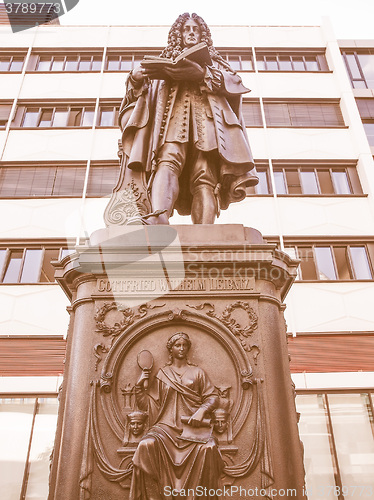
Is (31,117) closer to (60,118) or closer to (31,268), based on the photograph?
(60,118)

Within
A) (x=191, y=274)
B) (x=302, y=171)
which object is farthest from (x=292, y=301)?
(x=191, y=274)

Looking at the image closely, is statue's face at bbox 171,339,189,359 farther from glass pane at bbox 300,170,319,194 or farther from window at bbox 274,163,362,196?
glass pane at bbox 300,170,319,194

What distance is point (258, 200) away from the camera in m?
16.4

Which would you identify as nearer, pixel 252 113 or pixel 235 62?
pixel 252 113

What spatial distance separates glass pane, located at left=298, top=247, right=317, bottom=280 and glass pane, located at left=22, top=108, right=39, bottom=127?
12.3 m

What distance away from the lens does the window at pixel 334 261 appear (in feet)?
49.7

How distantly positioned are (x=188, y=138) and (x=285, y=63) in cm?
1863

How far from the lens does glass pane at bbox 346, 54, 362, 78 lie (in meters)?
20.8

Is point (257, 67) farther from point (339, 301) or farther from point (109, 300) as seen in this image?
point (109, 300)

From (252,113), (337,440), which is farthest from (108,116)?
(337,440)

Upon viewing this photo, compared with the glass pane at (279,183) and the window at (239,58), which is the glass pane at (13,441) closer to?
the glass pane at (279,183)

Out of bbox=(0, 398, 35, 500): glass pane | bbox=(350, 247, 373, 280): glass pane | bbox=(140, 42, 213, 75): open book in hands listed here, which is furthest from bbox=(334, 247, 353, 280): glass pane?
bbox=(140, 42, 213, 75): open book in hands

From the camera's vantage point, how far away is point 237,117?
5.31 meters

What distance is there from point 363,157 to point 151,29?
11885mm
